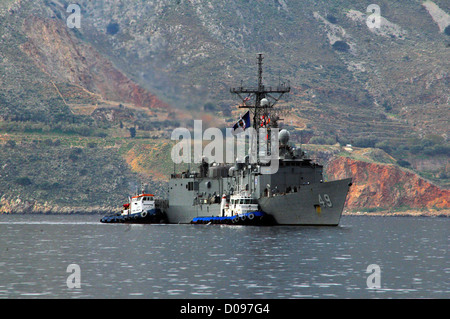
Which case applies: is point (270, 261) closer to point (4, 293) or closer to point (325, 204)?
point (4, 293)

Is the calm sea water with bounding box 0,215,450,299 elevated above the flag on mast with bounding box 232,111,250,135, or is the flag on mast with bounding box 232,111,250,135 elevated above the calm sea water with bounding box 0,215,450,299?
the flag on mast with bounding box 232,111,250,135

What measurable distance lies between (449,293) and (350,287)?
190 inches

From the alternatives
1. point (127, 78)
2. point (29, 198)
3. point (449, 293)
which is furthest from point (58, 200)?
point (449, 293)

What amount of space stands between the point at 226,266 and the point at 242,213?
36582 millimetres

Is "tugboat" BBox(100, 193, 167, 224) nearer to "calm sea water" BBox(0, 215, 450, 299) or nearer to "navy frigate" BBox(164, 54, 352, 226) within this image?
"navy frigate" BBox(164, 54, 352, 226)

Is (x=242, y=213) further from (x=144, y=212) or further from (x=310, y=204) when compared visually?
(x=144, y=212)

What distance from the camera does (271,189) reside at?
279 ft

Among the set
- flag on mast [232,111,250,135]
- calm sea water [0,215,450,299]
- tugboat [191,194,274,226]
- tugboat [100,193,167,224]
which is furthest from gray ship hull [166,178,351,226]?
tugboat [100,193,167,224]

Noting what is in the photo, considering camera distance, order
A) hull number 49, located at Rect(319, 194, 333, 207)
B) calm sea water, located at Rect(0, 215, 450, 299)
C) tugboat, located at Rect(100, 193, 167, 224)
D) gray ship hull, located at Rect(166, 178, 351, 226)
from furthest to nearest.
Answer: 1. tugboat, located at Rect(100, 193, 167, 224)
2. hull number 49, located at Rect(319, 194, 333, 207)
3. gray ship hull, located at Rect(166, 178, 351, 226)
4. calm sea water, located at Rect(0, 215, 450, 299)

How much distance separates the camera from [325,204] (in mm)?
80062

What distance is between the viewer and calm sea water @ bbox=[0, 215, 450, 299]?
3956cm

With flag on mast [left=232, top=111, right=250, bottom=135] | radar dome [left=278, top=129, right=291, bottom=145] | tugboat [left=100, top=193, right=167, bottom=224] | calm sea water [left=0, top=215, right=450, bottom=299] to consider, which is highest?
flag on mast [left=232, top=111, right=250, bottom=135]

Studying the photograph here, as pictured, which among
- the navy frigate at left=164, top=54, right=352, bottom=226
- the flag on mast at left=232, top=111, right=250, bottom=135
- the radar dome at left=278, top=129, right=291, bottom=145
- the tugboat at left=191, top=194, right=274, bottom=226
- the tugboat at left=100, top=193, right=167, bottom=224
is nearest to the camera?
the navy frigate at left=164, top=54, right=352, bottom=226

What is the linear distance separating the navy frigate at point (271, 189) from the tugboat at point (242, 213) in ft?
0.39
